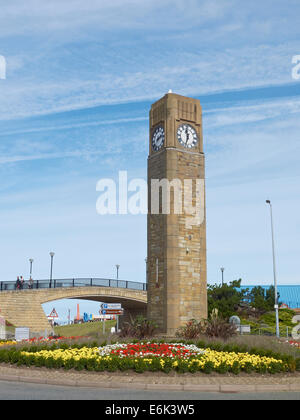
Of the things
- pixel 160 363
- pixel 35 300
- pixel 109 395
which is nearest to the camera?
pixel 109 395

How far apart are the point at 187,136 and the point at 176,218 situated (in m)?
5.82

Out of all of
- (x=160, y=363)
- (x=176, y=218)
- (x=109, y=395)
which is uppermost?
(x=176, y=218)

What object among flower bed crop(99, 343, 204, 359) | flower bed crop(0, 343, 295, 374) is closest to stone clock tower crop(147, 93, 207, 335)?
flower bed crop(99, 343, 204, 359)

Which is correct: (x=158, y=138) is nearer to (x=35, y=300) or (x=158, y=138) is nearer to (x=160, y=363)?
(x=160, y=363)

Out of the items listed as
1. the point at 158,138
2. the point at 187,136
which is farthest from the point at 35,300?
the point at 187,136

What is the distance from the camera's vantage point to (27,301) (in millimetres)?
42219

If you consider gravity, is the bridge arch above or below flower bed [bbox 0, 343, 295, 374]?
above

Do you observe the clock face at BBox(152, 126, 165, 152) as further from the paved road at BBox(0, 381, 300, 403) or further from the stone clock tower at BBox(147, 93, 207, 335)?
the paved road at BBox(0, 381, 300, 403)

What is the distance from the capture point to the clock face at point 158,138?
31062 millimetres

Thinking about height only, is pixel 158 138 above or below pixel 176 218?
above

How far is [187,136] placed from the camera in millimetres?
31359

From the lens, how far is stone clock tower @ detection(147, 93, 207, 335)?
28891mm

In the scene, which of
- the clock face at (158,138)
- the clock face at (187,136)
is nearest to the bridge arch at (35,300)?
the clock face at (158,138)
